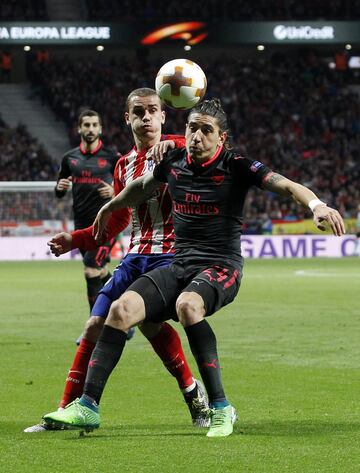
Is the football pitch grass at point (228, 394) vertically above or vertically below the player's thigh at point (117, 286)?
below

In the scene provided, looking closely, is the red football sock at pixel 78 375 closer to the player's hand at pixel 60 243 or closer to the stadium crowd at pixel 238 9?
the player's hand at pixel 60 243

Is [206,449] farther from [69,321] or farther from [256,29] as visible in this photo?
[256,29]

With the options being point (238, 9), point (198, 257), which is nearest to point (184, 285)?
point (198, 257)

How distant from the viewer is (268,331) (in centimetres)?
1379

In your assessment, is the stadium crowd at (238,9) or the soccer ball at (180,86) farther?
the stadium crowd at (238,9)

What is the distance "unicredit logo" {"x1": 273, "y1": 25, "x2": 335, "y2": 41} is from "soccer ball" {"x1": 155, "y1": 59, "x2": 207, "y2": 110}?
39.3 m

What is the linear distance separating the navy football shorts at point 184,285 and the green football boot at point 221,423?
62cm

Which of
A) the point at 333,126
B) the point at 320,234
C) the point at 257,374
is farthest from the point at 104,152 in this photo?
the point at 333,126

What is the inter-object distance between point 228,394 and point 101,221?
213 cm

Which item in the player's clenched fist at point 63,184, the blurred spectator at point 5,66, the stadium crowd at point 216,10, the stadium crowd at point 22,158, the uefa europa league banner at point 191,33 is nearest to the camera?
the player's clenched fist at point 63,184

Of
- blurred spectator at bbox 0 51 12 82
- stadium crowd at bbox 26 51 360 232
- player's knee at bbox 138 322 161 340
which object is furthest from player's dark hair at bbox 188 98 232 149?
blurred spectator at bbox 0 51 12 82

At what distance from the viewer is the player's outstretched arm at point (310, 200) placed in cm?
589

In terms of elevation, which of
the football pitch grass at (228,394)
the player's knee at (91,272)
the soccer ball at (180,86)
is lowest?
the football pitch grass at (228,394)

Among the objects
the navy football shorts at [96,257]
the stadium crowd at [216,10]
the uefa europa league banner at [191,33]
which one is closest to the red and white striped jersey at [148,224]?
the navy football shorts at [96,257]
